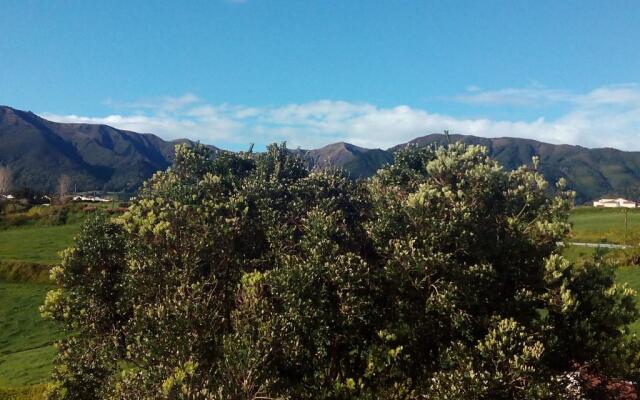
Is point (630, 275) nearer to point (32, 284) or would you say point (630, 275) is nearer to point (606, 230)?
point (606, 230)

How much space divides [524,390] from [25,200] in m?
171

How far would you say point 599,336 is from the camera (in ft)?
73.9

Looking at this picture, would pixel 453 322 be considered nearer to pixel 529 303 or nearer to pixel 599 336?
pixel 529 303

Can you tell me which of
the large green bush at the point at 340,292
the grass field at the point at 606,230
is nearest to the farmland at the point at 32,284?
the grass field at the point at 606,230

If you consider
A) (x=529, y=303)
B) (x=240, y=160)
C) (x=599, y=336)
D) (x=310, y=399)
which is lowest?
(x=310, y=399)

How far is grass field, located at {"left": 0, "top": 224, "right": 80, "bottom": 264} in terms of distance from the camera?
294 ft

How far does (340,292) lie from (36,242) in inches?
4014

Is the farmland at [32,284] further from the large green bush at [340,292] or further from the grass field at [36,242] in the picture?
the large green bush at [340,292]

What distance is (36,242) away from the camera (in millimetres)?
103375

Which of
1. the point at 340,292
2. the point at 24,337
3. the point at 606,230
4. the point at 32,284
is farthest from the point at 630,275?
the point at 32,284

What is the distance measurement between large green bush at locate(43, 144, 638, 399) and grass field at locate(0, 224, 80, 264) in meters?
61.8

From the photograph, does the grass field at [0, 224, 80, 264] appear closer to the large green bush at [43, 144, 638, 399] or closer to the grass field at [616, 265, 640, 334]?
the large green bush at [43, 144, 638, 399]

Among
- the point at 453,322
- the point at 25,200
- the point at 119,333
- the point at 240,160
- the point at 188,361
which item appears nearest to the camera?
the point at 188,361

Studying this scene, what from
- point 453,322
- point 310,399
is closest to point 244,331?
point 310,399
